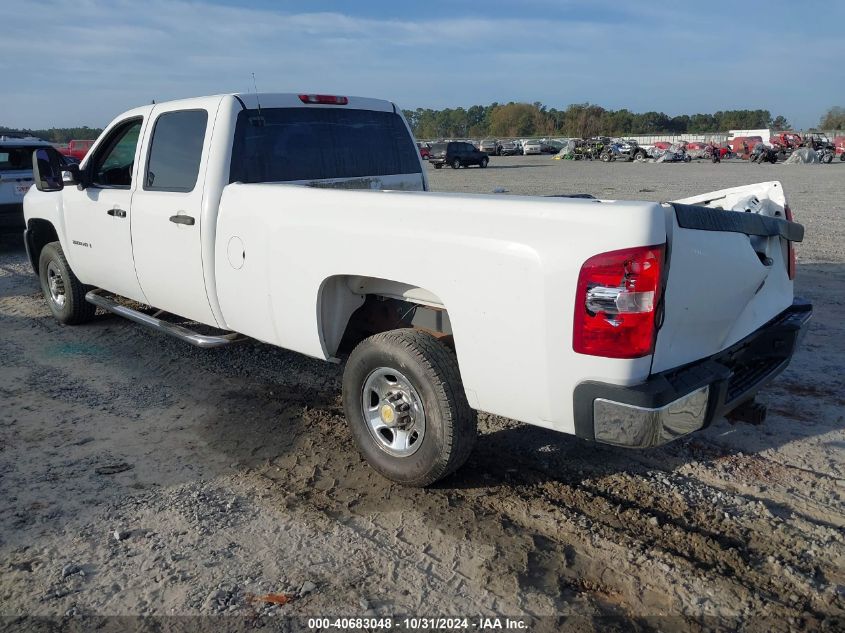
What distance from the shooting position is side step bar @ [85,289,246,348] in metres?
4.74

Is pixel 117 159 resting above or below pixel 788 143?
above

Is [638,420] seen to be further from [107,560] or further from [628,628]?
[107,560]

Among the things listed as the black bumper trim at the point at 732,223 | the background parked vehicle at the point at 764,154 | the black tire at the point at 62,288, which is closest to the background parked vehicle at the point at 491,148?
the background parked vehicle at the point at 764,154

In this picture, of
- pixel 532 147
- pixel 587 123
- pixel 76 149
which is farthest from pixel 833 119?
pixel 76 149

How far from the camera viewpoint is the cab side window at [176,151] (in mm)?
4777

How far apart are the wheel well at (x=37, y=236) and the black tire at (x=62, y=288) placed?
167mm

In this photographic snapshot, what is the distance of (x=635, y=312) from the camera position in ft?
9.36

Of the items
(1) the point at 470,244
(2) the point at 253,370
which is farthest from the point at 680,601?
(2) the point at 253,370

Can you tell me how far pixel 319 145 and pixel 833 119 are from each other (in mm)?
103565

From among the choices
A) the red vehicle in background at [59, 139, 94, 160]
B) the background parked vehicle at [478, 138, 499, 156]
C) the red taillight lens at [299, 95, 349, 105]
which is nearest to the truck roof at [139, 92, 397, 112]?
the red taillight lens at [299, 95, 349, 105]

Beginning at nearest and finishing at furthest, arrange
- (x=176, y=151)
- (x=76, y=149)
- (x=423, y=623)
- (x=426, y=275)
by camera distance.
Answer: (x=423, y=623) < (x=426, y=275) < (x=176, y=151) < (x=76, y=149)

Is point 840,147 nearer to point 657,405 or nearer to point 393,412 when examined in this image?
point 393,412

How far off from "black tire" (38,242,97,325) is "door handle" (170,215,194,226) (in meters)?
2.49

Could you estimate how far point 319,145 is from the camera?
17.0 feet
